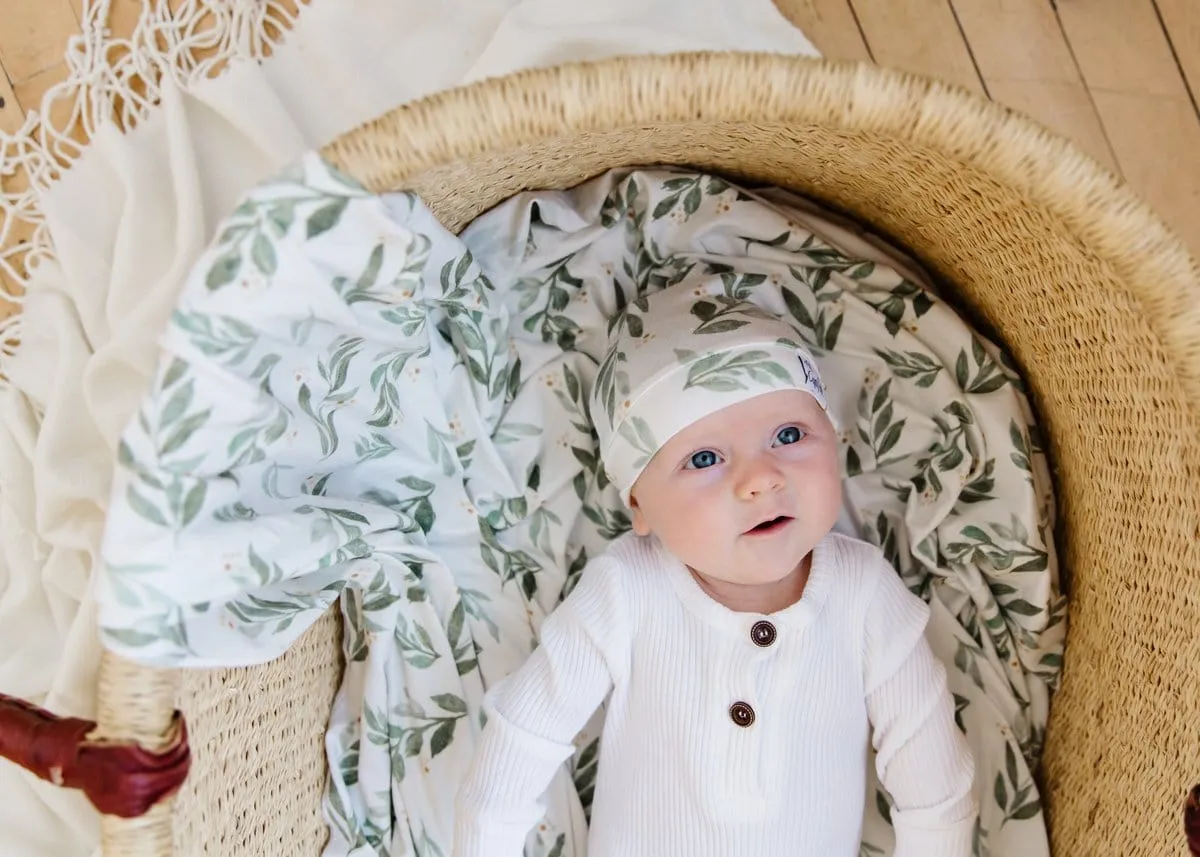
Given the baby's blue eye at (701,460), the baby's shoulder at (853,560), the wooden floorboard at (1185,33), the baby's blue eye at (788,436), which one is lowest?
the baby's shoulder at (853,560)

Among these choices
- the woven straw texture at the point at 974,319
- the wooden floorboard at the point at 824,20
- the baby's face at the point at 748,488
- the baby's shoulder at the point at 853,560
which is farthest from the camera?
the wooden floorboard at the point at 824,20

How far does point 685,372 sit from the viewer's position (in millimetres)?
983

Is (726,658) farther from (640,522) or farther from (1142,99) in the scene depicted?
(1142,99)

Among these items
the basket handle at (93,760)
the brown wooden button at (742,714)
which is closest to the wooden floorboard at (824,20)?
the brown wooden button at (742,714)

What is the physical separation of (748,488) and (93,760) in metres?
0.54

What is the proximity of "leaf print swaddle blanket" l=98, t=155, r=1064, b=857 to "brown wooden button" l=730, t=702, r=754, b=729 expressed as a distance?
0.22 meters

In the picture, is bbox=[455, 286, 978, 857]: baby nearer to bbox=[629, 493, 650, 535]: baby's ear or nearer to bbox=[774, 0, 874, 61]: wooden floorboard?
bbox=[629, 493, 650, 535]: baby's ear

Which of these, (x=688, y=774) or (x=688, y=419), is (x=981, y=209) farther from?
(x=688, y=774)

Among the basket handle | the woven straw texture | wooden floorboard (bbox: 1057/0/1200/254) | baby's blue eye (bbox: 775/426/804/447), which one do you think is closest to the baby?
baby's blue eye (bbox: 775/426/804/447)

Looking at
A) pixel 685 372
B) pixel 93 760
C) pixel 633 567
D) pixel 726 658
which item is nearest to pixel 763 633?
pixel 726 658

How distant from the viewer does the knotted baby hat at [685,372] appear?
3.19ft

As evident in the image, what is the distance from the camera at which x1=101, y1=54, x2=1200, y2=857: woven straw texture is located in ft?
2.47

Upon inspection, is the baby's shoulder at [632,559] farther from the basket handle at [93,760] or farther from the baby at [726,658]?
the basket handle at [93,760]

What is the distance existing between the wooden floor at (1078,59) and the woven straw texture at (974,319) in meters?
0.26
